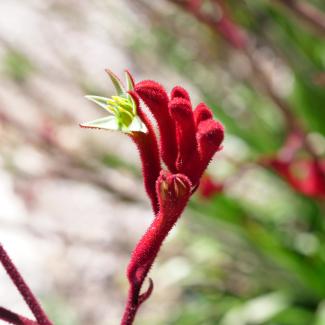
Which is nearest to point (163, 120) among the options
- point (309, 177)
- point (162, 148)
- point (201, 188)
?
point (162, 148)

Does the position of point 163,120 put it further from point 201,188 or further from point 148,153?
point 201,188

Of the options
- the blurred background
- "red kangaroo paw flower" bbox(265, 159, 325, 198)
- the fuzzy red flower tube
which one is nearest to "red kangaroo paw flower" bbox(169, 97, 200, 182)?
the fuzzy red flower tube

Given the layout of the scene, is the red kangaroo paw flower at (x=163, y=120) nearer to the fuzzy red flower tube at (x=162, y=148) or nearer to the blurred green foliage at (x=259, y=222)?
the fuzzy red flower tube at (x=162, y=148)

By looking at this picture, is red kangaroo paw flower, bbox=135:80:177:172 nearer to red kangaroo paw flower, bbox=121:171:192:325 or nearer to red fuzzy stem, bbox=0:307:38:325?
red kangaroo paw flower, bbox=121:171:192:325

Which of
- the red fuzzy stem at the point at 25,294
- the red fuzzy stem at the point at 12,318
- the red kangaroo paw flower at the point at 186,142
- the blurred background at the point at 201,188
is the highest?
the red kangaroo paw flower at the point at 186,142

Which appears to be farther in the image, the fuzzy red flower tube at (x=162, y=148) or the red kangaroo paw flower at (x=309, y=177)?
the red kangaroo paw flower at (x=309, y=177)

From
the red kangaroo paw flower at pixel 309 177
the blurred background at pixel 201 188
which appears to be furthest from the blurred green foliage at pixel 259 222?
the red kangaroo paw flower at pixel 309 177

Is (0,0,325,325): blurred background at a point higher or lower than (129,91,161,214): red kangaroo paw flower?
lower
